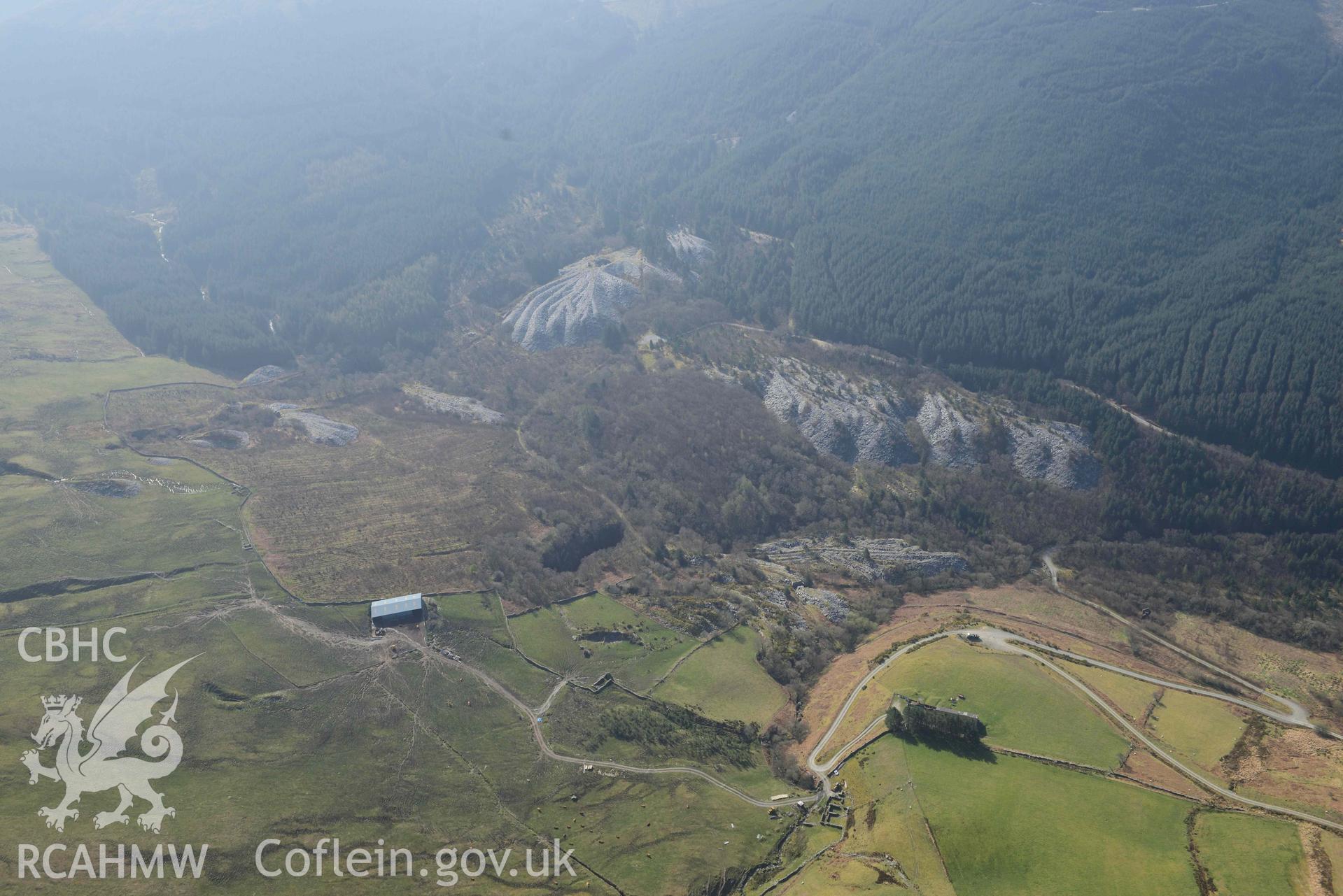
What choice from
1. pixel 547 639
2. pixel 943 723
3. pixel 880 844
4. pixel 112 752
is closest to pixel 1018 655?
pixel 943 723

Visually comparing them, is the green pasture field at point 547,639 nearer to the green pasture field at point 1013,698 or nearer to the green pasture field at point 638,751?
the green pasture field at point 638,751

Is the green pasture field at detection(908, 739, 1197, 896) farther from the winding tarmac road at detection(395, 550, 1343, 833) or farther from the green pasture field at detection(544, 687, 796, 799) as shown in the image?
the green pasture field at detection(544, 687, 796, 799)

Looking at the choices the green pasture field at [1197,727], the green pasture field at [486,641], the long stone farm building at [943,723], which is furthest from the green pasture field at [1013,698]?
the green pasture field at [486,641]

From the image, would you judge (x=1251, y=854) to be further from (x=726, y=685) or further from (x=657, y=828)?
(x=726, y=685)

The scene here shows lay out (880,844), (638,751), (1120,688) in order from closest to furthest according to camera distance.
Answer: (880,844) → (638,751) → (1120,688)

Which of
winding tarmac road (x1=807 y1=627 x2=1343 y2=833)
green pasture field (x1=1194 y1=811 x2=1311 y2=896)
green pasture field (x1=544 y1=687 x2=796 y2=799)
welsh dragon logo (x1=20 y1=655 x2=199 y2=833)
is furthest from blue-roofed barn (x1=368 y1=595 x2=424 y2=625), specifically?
green pasture field (x1=1194 y1=811 x2=1311 y2=896)

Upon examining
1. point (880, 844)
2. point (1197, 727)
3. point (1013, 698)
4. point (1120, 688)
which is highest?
point (1013, 698)
